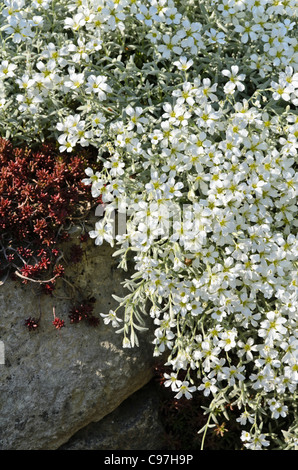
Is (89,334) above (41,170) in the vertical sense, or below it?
below

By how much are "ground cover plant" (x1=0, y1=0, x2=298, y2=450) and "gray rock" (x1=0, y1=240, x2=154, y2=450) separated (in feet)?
0.47

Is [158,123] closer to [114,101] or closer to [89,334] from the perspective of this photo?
[114,101]

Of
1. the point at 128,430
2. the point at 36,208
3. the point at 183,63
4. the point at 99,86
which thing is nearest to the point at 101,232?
the point at 36,208

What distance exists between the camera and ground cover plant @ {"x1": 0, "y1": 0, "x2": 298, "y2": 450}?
120 inches

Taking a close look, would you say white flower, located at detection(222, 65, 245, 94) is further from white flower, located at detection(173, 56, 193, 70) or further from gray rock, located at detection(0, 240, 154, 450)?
gray rock, located at detection(0, 240, 154, 450)

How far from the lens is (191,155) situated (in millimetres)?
3070

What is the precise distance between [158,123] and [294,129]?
0.73 m

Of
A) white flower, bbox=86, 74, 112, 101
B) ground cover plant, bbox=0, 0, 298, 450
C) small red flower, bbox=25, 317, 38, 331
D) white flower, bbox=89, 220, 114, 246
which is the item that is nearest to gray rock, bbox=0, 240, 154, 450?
small red flower, bbox=25, 317, 38, 331

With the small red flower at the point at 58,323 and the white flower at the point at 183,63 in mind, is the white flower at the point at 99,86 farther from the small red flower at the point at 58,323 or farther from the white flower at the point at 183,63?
the small red flower at the point at 58,323

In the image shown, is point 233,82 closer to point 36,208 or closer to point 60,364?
point 36,208

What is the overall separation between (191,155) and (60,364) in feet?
4.41

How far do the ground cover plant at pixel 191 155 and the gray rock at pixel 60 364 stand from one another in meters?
0.14

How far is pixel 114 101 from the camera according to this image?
335 cm

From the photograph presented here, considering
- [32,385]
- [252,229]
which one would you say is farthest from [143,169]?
[32,385]
